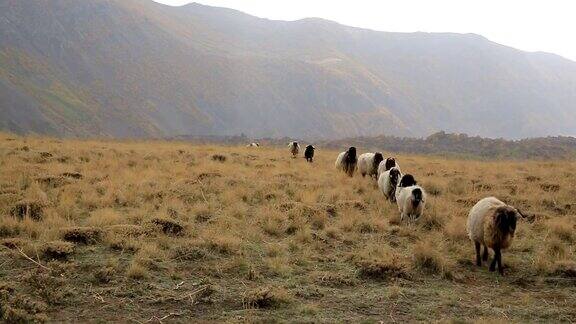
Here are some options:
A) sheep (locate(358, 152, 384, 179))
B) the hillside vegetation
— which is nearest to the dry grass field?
sheep (locate(358, 152, 384, 179))

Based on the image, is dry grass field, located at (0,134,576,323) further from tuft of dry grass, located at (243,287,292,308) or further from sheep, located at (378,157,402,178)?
sheep, located at (378,157,402,178)

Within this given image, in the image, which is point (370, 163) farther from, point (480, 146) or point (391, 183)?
point (480, 146)

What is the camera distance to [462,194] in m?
16.4

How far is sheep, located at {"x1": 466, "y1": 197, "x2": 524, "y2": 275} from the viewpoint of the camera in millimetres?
8656

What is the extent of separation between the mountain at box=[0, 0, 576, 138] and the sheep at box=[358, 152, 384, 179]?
7745 centimetres

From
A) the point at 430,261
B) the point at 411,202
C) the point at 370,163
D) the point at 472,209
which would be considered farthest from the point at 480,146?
the point at 430,261

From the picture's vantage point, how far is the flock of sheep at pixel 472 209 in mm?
8680

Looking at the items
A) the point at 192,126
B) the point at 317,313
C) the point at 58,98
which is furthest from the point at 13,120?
the point at 317,313

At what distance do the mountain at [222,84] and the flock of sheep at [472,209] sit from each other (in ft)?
258

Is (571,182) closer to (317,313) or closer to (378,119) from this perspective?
(317,313)

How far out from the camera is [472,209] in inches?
394

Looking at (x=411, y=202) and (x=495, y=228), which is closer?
(x=495, y=228)

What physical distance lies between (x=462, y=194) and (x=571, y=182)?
5.23m

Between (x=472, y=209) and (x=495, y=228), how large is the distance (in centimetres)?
134
